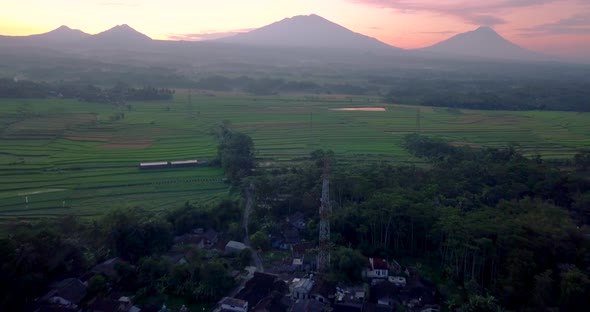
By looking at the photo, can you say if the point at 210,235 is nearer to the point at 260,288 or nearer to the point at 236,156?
the point at 260,288

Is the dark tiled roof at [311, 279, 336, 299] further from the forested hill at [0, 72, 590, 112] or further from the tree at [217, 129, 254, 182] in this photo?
the forested hill at [0, 72, 590, 112]

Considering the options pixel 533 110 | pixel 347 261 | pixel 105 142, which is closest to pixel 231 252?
pixel 347 261

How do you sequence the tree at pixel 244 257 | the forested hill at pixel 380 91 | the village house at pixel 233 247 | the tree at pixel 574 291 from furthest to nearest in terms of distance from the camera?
the forested hill at pixel 380 91 < the village house at pixel 233 247 < the tree at pixel 244 257 < the tree at pixel 574 291

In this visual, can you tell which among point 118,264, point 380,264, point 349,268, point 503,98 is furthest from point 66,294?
point 503,98

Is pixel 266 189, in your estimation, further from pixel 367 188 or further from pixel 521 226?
pixel 521 226

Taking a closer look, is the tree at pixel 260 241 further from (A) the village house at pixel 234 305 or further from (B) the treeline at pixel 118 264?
(A) the village house at pixel 234 305

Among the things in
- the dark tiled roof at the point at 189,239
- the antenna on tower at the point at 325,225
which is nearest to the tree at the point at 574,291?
the antenna on tower at the point at 325,225
